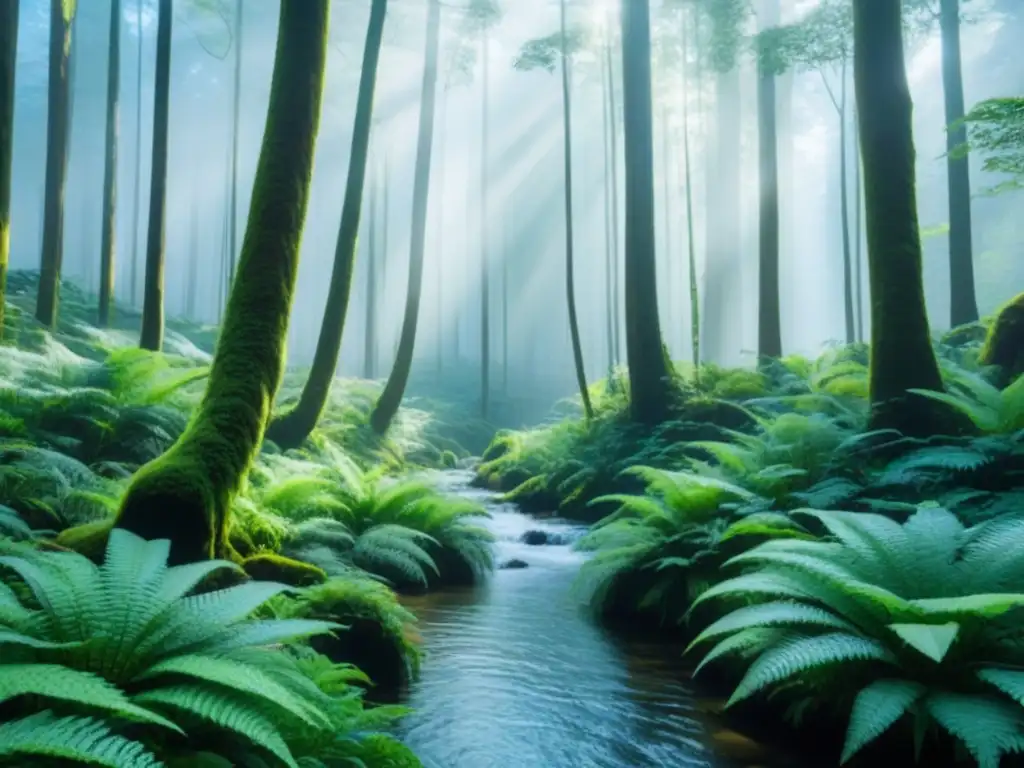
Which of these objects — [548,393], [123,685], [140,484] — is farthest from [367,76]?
[548,393]

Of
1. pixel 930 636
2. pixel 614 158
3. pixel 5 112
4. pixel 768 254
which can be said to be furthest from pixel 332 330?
pixel 614 158

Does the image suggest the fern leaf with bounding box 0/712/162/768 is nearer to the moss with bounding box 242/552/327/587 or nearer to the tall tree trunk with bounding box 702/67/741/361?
the moss with bounding box 242/552/327/587

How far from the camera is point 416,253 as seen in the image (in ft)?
59.4

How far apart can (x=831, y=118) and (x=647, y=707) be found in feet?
210

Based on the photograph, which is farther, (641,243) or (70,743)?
(641,243)

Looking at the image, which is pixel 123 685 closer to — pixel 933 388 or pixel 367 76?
pixel 933 388

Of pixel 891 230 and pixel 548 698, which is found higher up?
pixel 891 230

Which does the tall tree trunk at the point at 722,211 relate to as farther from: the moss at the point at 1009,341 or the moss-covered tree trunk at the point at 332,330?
the moss-covered tree trunk at the point at 332,330

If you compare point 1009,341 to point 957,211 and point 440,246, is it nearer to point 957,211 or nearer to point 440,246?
point 957,211

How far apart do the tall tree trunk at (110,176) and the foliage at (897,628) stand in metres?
16.9

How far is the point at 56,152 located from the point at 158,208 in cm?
Answer: 576

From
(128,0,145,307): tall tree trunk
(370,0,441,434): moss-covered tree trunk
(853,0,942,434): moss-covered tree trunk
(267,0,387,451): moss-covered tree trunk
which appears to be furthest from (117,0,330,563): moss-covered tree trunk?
(128,0,145,307): tall tree trunk

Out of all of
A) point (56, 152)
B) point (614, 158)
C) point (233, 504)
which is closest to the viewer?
point (233, 504)

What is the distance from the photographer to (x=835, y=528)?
13.0 feet
